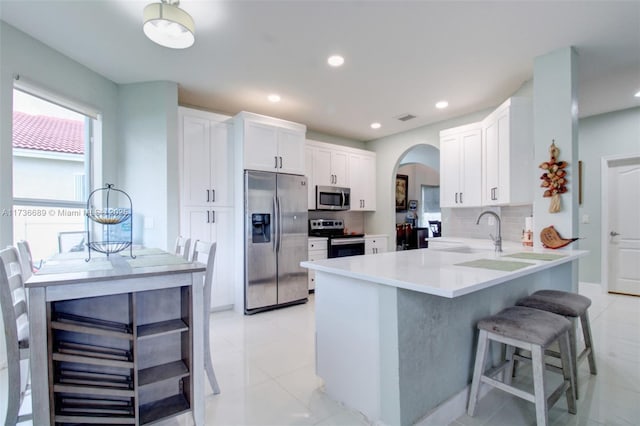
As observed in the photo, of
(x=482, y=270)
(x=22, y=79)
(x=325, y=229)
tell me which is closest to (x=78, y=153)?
(x=22, y=79)

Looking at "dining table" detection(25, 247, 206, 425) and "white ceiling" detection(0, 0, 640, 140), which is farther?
"white ceiling" detection(0, 0, 640, 140)

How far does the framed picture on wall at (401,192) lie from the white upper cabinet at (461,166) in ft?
13.6

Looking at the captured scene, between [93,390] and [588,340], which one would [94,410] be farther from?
[588,340]

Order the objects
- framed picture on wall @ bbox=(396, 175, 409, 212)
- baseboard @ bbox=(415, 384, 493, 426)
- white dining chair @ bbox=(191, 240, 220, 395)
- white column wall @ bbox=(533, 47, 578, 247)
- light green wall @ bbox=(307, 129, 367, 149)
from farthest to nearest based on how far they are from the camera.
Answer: framed picture on wall @ bbox=(396, 175, 409, 212), light green wall @ bbox=(307, 129, 367, 149), white column wall @ bbox=(533, 47, 578, 247), white dining chair @ bbox=(191, 240, 220, 395), baseboard @ bbox=(415, 384, 493, 426)

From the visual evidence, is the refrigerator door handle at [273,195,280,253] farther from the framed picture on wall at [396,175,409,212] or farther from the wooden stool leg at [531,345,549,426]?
the framed picture on wall at [396,175,409,212]

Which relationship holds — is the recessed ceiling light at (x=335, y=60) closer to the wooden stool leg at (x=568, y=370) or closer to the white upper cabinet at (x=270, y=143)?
the white upper cabinet at (x=270, y=143)

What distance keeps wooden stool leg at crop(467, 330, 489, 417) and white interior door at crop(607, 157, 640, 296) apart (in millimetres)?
4315

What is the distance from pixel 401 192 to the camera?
863 centimetres

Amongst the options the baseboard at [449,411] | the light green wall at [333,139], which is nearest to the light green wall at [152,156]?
the light green wall at [333,139]

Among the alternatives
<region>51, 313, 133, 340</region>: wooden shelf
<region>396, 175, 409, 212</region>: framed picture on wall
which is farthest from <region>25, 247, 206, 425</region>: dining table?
<region>396, 175, 409, 212</region>: framed picture on wall

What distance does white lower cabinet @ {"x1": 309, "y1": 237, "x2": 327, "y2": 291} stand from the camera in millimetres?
4523

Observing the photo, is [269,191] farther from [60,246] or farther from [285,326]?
[60,246]

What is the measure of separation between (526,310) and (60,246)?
12.9 feet

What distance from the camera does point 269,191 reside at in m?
3.93
